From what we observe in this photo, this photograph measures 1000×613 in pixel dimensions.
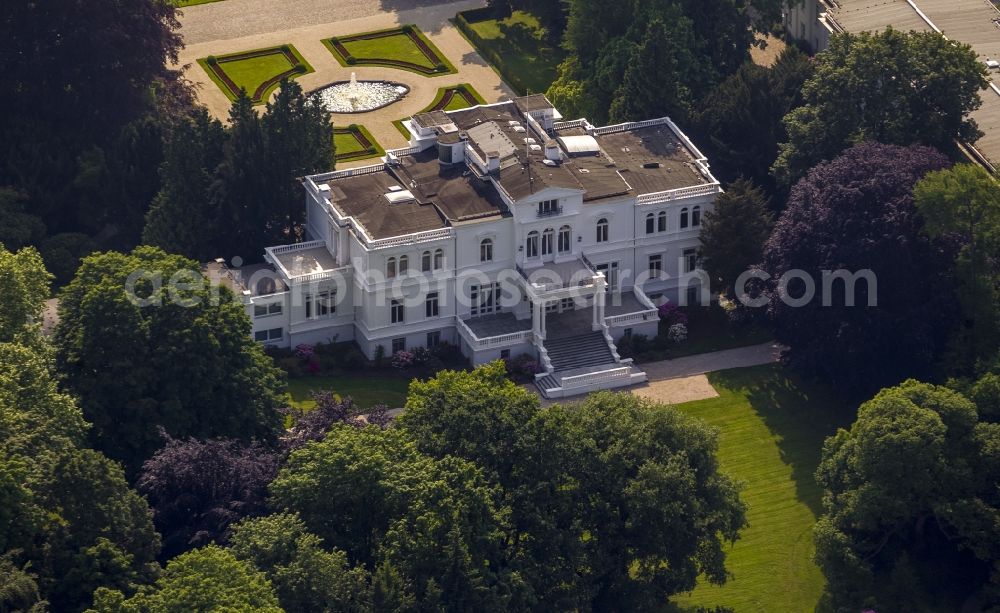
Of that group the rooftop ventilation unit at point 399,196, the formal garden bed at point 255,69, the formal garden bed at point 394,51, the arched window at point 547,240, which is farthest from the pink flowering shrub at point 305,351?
the formal garden bed at point 394,51

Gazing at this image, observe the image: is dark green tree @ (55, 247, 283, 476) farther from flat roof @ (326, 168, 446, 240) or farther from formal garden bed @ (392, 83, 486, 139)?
formal garden bed @ (392, 83, 486, 139)

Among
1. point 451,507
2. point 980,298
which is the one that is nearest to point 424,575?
point 451,507

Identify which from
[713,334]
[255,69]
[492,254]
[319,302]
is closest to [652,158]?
Answer: [713,334]

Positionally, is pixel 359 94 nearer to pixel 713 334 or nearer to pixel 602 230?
pixel 602 230

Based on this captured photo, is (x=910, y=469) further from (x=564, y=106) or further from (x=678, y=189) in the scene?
(x=564, y=106)

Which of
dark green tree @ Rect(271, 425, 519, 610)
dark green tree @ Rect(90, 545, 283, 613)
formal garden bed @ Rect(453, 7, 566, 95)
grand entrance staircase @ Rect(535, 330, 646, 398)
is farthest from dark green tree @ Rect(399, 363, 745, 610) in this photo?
formal garden bed @ Rect(453, 7, 566, 95)
